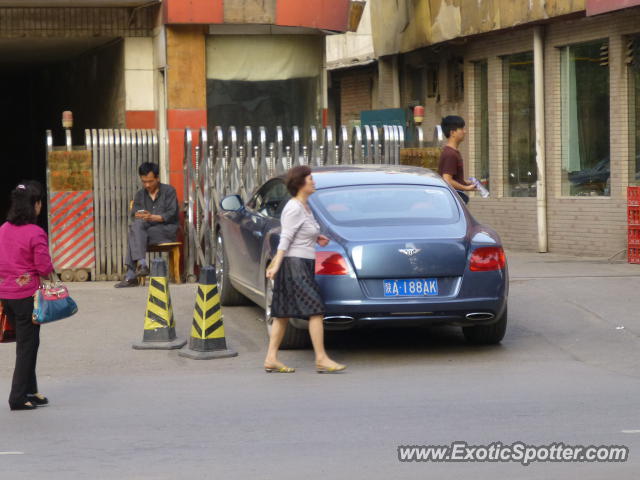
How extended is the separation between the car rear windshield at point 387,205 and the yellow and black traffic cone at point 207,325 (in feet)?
3.65

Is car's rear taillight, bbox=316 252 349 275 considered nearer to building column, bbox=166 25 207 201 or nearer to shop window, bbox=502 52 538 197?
building column, bbox=166 25 207 201

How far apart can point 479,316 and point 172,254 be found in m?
6.54

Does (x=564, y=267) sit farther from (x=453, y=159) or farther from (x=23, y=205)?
(x=23, y=205)

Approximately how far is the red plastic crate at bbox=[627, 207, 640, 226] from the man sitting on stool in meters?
6.28

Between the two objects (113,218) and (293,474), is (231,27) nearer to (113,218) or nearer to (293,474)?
(113,218)

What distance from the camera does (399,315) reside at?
10.3 m

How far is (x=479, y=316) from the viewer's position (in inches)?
417

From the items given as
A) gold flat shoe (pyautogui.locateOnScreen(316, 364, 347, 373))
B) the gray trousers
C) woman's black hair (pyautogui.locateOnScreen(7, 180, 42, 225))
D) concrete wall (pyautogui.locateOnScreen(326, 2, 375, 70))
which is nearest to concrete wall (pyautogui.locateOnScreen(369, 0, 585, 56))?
concrete wall (pyautogui.locateOnScreen(326, 2, 375, 70))

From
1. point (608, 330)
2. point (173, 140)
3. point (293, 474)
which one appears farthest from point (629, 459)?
point (173, 140)

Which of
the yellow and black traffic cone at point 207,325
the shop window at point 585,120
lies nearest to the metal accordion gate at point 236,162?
the shop window at point 585,120

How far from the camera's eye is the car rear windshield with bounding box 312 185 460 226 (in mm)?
10867

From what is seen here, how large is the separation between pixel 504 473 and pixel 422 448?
736mm
